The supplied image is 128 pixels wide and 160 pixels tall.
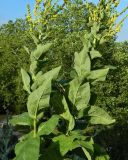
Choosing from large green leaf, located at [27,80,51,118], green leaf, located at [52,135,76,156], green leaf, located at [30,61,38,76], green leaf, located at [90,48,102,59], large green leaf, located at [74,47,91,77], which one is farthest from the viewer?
green leaf, located at [90,48,102,59]

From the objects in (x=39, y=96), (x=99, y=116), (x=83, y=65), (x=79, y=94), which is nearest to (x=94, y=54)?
(x=83, y=65)

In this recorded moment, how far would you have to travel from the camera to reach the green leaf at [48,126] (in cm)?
441

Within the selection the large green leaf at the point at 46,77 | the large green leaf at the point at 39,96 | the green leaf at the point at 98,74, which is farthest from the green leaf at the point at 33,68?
the green leaf at the point at 98,74

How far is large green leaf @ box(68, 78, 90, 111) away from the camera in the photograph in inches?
191

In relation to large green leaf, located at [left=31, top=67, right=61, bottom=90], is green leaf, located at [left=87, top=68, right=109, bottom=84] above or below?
below

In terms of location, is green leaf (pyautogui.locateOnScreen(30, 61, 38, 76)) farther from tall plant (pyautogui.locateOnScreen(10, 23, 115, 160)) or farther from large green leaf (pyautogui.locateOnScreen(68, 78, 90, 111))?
large green leaf (pyautogui.locateOnScreen(68, 78, 90, 111))

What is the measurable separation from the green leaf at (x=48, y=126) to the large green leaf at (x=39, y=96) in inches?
6.0

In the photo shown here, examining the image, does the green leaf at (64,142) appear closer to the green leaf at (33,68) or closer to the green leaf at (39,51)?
the green leaf at (33,68)

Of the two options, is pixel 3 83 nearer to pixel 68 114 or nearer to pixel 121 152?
pixel 121 152

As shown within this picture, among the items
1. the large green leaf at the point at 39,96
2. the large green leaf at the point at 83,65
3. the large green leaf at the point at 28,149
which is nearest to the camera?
the large green leaf at the point at 28,149

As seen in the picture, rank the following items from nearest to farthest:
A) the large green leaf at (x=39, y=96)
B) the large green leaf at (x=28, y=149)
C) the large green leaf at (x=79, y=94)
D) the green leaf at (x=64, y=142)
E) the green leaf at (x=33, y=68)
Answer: the large green leaf at (x=28, y=149) → the large green leaf at (x=39, y=96) → the green leaf at (x=64, y=142) → the green leaf at (x=33, y=68) → the large green leaf at (x=79, y=94)

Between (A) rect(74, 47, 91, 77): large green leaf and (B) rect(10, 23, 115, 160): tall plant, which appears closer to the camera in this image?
(B) rect(10, 23, 115, 160): tall plant

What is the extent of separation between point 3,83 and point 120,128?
43663mm

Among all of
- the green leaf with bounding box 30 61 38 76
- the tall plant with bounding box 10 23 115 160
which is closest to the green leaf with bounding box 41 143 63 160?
the tall plant with bounding box 10 23 115 160
